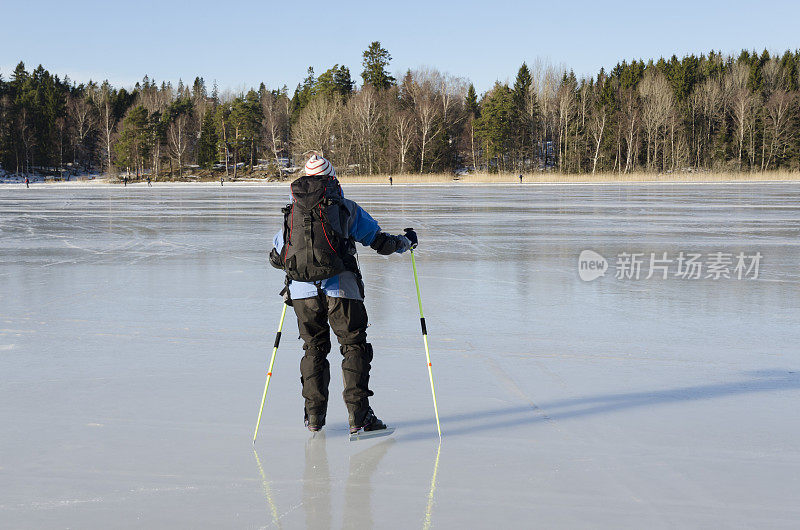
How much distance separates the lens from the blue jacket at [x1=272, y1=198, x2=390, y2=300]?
4.07m

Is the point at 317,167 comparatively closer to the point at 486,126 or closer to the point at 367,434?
the point at 367,434

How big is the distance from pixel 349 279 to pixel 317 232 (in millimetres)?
321

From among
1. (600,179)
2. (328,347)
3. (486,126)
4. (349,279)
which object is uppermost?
(486,126)

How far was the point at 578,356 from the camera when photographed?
596cm

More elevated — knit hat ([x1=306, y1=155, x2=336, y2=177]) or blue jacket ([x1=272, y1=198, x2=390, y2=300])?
knit hat ([x1=306, y1=155, x2=336, y2=177])

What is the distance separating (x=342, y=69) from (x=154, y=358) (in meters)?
91.7

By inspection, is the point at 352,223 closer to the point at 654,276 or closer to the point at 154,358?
the point at 154,358

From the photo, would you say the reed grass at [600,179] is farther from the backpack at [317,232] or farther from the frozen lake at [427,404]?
the backpack at [317,232]

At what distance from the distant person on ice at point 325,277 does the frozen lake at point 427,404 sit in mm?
278

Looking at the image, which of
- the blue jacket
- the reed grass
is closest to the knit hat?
the blue jacket

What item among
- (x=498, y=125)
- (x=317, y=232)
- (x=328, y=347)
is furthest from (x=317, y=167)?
(x=498, y=125)

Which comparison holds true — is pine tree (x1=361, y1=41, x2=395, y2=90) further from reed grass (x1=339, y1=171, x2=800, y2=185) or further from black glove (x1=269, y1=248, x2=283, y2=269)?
black glove (x1=269, y1=248, x2=283, y2=269)

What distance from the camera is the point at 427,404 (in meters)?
4.79

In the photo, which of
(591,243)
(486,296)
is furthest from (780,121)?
(486,296)
